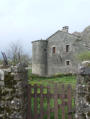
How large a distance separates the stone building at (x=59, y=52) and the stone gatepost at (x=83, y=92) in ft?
75.6

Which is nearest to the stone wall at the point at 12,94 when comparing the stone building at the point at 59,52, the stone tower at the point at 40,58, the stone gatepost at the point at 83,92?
the stone gatepost at the point at 83,92

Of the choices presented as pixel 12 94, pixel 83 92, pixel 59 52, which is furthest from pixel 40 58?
pixel 83 92

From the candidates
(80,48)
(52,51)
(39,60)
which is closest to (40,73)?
(39,60)

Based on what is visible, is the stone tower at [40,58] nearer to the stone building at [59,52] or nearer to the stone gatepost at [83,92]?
the stone building at [59,52]

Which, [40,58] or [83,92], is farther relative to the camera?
[40,58]

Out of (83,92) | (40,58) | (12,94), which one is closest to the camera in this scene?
(83,92)

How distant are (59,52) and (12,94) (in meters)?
25.3

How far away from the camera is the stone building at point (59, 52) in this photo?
27016 millimetres

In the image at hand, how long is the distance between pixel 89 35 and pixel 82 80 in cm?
2762

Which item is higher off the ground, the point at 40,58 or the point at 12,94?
the point at 40,58

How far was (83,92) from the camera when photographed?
12.1 feet

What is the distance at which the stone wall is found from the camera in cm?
418

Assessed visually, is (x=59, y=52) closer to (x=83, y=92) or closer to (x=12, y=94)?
(x=12, y=94)

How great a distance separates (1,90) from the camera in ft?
13.9
